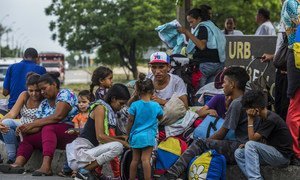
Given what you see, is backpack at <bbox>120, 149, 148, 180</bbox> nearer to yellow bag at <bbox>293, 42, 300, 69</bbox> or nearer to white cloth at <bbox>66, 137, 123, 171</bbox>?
white cloth at <bbox>66, 137, 123, 171</bbox>

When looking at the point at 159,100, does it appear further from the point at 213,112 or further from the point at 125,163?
the point at 125,163

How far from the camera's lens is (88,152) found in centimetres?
816

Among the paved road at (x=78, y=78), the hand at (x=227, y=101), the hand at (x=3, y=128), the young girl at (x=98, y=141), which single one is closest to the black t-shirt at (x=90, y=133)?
the young girl at (x=98, y=141)

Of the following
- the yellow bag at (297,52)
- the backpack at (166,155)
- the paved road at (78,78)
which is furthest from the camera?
the paved road at (78,78)

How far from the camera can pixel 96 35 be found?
58938 mm

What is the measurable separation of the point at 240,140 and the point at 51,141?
246 centimetres

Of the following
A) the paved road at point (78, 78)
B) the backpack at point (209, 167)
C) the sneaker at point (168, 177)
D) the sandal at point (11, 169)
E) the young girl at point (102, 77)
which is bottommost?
the paved road at point (78, 78)

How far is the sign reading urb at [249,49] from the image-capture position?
11.1 meters

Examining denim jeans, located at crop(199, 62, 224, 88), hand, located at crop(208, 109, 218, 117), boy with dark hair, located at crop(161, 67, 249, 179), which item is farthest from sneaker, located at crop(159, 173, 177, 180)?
denim jeans, located at crop(199, 62, 224, 88)

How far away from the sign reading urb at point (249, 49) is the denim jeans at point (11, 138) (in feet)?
11.4

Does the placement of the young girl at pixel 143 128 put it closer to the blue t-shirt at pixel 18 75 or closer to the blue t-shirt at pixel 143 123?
the blue t-shirt at pixel 143 123

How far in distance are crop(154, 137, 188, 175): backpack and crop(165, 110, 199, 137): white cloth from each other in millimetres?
286

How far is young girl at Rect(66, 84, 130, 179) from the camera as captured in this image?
8031 millimetres

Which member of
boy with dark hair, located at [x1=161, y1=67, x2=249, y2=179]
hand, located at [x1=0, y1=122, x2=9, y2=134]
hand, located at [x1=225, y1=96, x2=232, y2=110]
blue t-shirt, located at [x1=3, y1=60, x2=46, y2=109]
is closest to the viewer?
boy with dark hair, located at [x1=161, y1=67, x2=249, y2=179]
